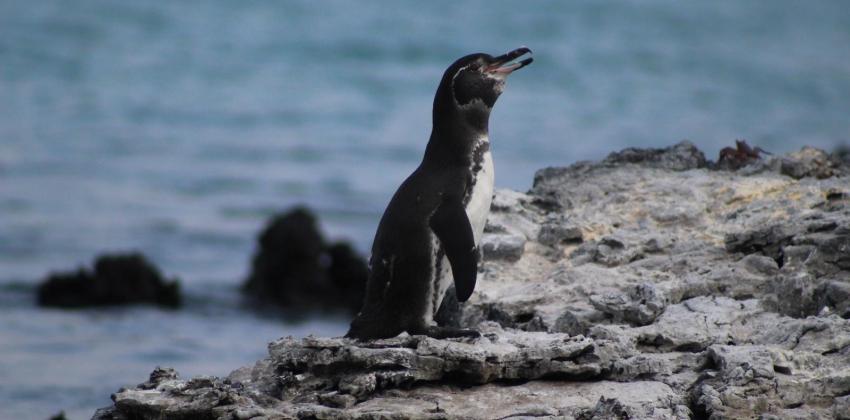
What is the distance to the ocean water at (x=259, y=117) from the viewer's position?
42.9 feet

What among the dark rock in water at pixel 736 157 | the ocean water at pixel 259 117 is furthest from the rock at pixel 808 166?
the ocean water at pixel 259 117

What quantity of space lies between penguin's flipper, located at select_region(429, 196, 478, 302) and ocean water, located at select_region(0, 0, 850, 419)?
4498 millimetres

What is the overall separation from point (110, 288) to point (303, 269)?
5.96 feet

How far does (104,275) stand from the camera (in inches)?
538

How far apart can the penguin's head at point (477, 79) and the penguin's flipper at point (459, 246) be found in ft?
1.87

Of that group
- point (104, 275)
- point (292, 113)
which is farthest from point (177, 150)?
point (104, 275)

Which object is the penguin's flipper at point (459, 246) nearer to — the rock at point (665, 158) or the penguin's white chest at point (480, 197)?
the penguin's white chest at point (480, 197)

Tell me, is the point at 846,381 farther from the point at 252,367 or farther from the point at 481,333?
the point at 252,367

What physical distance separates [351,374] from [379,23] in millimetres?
28378

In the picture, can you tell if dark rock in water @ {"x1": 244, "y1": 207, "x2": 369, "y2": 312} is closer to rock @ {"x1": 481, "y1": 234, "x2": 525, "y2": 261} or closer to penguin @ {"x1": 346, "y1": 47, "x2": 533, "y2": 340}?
rock @ {"x1": 481, "y1": 234, "x2": 525, "y2": 261}

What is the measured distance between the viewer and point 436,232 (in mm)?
5922

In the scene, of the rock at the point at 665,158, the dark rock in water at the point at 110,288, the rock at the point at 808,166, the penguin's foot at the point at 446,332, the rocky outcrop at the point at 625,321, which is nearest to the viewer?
the rocky outcrop at the point at 625,321

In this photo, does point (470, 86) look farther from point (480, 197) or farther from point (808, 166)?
point (808, 166)

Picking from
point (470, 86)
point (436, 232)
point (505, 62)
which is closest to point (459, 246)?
point (436, 232)
